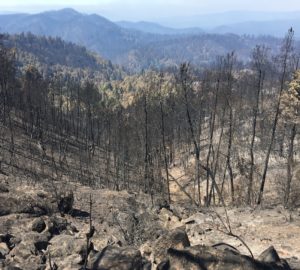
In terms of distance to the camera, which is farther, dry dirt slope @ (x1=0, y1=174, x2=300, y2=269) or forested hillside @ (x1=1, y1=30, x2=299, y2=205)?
forested hillside @ (x1=1, y1=30, x2=299, y2=205)

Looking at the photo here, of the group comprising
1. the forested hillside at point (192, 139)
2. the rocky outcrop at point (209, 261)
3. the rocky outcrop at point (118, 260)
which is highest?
the rocky outcrop at point (209, 261)

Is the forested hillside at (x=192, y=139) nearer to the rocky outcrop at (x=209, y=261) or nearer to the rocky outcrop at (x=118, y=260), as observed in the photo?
the rocky outcrop at (x=209, y=261)

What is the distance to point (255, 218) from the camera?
1938 cm

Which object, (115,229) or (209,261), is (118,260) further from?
(115,229)

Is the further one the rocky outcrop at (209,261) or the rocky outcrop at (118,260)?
the rocky outcrop at (118,260)

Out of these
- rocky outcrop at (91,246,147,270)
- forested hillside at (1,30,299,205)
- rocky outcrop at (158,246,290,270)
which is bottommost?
forested hillside at (1,30,299,205)

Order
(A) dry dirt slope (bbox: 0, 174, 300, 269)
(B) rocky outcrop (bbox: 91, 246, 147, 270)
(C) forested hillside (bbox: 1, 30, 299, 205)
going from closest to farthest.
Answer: (B) rocky outcrop (bbox: 91, 246, 147, 270) < (A) dry dirt slope (bbox: 0, 174, 300, 269) < (C) forested hillside (bbox: 1, 30, 299, 205)

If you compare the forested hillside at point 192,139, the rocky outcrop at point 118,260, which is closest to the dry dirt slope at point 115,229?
the rocky outcrop at point 118,260

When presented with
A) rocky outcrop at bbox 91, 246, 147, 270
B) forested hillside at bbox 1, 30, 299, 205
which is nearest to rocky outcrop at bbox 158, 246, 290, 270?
rocky outcrop at bbox 91, 246, 147, 270

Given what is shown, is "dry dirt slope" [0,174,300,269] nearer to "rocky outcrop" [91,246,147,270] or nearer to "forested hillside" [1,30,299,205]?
"rocky outcrop" [91,246,147,270]

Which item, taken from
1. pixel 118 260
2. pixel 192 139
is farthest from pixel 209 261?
pixel 192 139

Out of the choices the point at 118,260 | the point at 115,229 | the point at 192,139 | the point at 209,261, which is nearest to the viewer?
the point at 209,261

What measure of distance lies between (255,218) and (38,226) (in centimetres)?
955

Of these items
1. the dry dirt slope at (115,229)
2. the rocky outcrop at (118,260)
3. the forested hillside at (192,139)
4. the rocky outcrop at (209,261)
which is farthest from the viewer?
the forested hillside at (192,139)
